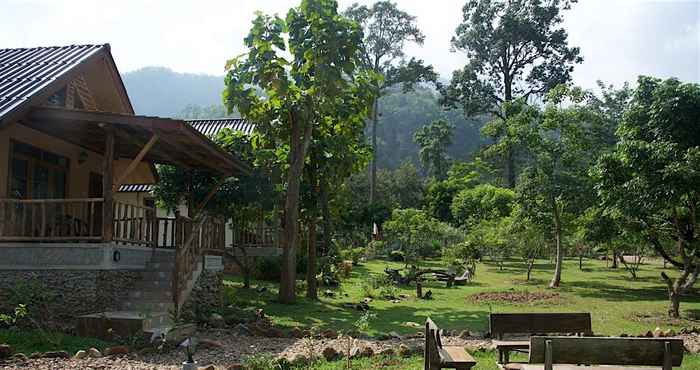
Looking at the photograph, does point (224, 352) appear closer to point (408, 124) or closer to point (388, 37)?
point (388, 37)

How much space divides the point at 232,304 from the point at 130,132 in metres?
6.46

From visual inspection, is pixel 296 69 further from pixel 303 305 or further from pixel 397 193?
pixel 397 193

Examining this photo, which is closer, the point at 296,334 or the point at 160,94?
the point at 296,334

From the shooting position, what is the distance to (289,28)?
18797mm

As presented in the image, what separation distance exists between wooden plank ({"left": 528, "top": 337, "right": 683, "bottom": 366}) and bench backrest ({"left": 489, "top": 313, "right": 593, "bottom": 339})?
124 inches

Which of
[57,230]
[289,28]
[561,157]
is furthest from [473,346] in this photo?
[561,157]

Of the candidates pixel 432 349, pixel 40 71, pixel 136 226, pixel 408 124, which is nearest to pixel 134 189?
pixel 40 71

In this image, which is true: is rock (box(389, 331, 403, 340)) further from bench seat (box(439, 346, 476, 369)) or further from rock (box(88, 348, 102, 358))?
rock (box(88, 348, 102, 358))

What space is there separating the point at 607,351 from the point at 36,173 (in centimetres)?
1422

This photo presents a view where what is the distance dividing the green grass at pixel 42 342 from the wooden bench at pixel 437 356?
606cm

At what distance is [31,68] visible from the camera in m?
15.3

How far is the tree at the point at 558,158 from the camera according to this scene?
77.5 ft

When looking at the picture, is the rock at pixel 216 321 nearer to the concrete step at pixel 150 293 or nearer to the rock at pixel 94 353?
the concrete step at pixel 150 293

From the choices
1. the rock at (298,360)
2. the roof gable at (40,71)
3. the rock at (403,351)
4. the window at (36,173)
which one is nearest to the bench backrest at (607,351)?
the rock at (403,351)
